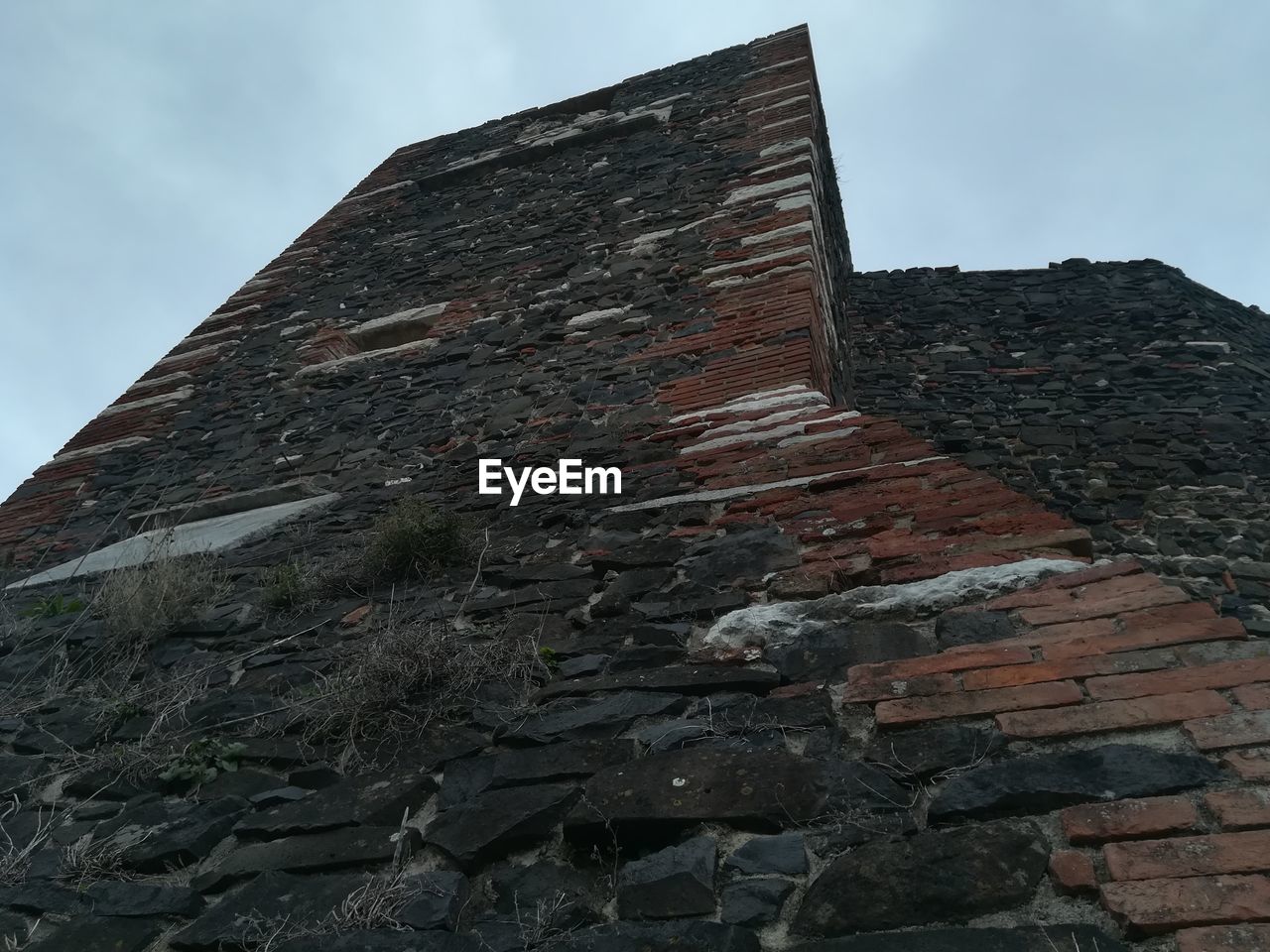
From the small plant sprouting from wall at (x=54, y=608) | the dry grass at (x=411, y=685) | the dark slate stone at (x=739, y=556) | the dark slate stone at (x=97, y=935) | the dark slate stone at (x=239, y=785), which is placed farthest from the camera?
the small plant sprouting from wall at (x=54, y=608)

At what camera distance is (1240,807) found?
150 cm

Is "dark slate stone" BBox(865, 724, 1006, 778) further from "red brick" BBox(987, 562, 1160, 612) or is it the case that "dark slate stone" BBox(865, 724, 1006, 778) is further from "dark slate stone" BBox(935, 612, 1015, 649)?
"red brick" BBox(987, 562, 1160, 612)

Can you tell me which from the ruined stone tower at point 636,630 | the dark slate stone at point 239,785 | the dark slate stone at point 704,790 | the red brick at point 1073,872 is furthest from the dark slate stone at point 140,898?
the red brick at point 1073,872

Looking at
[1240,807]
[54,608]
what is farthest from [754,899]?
[54,608]

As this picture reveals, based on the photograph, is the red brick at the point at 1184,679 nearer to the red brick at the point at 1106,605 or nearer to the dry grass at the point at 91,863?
the red brick at the point at 1106,605

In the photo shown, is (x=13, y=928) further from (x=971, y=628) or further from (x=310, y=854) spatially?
(x=971, y=628)

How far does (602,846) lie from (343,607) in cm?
169

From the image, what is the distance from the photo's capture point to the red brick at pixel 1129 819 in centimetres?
150

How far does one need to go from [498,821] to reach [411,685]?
67cm

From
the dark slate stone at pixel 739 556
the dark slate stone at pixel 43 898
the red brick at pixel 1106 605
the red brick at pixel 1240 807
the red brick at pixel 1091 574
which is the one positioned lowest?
the dark slate stone at pixel 43 898

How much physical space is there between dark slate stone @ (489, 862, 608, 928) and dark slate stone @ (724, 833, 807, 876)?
25 cm

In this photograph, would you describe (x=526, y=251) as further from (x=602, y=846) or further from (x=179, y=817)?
(x=602, y=846)

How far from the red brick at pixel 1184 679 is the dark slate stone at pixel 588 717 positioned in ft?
2.89

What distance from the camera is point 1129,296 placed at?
7344mm
